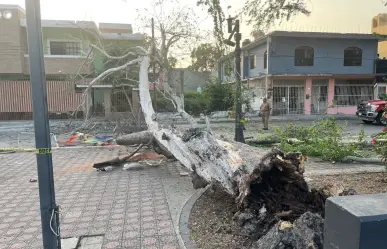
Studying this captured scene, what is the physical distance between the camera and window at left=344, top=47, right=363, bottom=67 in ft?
76.2

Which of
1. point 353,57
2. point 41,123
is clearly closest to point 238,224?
point 41,123

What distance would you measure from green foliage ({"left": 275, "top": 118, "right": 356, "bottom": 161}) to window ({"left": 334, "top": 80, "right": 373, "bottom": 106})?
1599 cm

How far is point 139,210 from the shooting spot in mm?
4480

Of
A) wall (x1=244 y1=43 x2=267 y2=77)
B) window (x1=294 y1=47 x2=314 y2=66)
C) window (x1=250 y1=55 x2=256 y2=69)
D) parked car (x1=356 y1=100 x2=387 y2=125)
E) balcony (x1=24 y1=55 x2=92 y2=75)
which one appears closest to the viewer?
parked car (x1=356 y1=100 x2=387 y2=125)

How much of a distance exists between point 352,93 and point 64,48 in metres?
21.4

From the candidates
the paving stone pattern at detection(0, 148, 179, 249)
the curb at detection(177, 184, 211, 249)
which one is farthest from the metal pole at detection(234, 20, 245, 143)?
the curb at detection(177, 184, 211, 249)

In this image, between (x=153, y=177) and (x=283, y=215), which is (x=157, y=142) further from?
(x=283, y=215)

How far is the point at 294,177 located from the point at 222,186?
1034 mm

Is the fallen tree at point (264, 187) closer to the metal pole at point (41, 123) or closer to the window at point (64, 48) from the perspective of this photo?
the metal pole at point (41, 123)

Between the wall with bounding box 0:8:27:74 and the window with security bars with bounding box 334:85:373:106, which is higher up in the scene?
the wall with bounding box 0:8:27:74

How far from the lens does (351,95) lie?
23266 millimetres

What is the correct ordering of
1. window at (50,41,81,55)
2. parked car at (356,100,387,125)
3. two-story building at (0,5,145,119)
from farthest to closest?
1. window at (50,41,81,55)
2. two-story building at (0,5,145,119)
3. parked car at (356,100,387,125)

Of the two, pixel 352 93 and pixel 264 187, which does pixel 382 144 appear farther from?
pixel 352 93

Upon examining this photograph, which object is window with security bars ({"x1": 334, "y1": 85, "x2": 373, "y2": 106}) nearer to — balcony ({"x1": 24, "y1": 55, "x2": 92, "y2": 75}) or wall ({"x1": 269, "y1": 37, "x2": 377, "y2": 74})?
wall ({"x1": 269, "y1": 37, "x2": 377, "y2": 74})
